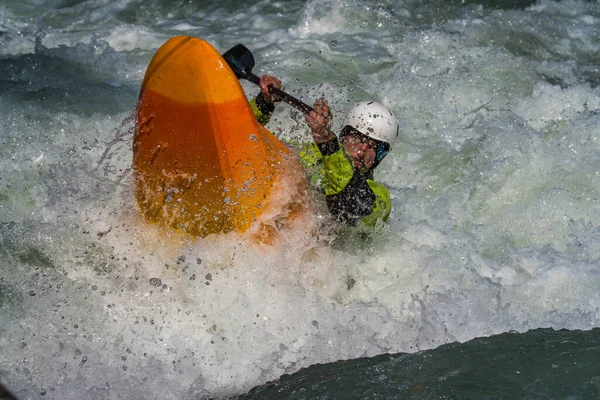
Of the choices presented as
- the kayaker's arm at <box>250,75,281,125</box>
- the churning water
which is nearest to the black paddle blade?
the kayaker's arm at <box>250,75,281,125</box>

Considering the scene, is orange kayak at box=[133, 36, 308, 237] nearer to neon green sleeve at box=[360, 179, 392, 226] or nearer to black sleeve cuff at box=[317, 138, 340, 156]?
black sleeve cuff at box=[317, 138, 340, 156]

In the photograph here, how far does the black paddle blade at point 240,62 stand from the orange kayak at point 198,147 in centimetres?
44

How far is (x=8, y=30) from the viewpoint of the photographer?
6.43 meters

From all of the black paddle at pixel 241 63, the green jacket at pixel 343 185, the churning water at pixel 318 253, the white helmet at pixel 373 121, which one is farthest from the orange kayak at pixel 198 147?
the white helmet at pixel 373 121

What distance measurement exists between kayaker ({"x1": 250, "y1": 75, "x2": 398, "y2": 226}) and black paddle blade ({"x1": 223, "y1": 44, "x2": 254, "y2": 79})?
14 centimetres

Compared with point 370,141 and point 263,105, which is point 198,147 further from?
point 370,141

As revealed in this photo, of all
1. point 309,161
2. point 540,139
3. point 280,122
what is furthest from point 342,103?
point 309,161

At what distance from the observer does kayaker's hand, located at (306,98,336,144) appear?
346 centimetres

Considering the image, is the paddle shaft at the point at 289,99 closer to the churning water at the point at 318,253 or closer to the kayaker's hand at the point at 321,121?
the kayaker's hand at the point at 321,121

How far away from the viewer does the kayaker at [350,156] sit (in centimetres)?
357

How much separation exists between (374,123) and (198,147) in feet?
3.00

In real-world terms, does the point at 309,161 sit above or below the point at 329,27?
above

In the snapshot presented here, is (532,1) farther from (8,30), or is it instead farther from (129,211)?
(129,211)

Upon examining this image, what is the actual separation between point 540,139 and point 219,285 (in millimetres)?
2619
